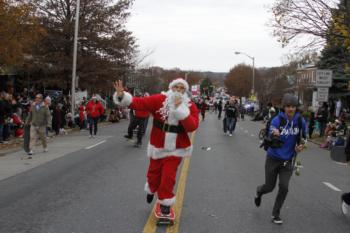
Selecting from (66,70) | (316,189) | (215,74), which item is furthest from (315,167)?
(215,74)

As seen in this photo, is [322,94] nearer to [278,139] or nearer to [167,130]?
[278,139]

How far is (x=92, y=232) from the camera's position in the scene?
595 centimetres

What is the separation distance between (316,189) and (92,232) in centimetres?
503

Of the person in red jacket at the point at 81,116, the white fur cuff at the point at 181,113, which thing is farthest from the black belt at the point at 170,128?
the person in red jacket at the point at 81,116

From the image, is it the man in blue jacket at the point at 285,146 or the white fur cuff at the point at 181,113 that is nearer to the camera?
the white fur cuff at the point at 181,113

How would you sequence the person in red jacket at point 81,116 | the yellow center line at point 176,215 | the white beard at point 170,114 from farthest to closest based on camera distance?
the person in red jacket at point 81,116 < the white beard at point 170,114 < the yellow center line at point 176,215

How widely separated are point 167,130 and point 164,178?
621 millimetres

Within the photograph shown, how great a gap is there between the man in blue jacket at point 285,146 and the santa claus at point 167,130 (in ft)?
3.57

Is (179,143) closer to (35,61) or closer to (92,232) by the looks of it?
(92,232)

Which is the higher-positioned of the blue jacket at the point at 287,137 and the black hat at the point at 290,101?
the black hat at the point at 290,101

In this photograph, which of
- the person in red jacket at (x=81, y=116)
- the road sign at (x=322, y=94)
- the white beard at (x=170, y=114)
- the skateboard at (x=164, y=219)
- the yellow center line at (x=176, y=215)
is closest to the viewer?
the yellow center line at (x=176, y=215)

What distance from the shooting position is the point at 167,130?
655 cm

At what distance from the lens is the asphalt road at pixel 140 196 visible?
6402mm

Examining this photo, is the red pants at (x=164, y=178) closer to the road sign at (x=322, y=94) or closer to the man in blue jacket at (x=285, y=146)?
the man in blue jacket at (x=285, y=146)
